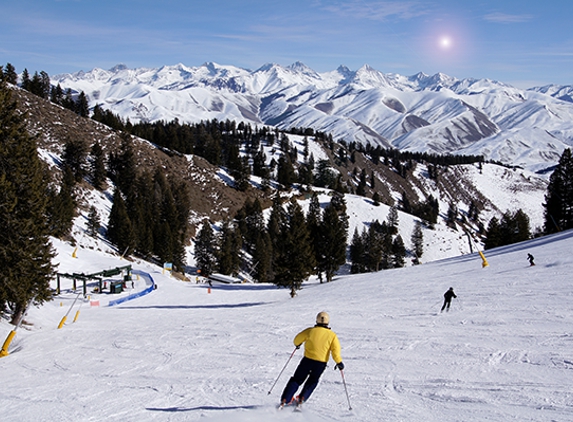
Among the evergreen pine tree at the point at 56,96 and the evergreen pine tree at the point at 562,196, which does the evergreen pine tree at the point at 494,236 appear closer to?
the evergreen pine tree at the point at 562,196

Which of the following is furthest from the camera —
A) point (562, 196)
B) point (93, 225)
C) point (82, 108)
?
point (82, 108)

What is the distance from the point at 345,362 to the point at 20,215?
52.1ft

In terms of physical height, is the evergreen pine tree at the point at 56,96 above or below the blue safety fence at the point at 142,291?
above

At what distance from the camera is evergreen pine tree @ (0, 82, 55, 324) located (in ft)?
58.1

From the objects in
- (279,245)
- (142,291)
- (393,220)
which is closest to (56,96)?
(393,220)

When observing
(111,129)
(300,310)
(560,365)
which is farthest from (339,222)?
(111,129)

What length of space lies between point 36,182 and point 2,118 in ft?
9.81

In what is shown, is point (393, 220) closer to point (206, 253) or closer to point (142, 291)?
point (206, 253)

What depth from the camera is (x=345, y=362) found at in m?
12.0

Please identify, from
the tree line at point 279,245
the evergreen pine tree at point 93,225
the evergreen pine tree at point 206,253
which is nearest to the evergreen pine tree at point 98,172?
the evergreen pine tree at point 93,225

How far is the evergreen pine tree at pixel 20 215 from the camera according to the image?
58.1 ft

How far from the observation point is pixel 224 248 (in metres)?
80.6

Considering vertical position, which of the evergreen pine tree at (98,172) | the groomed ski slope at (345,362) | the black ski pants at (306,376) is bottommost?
the groomed ski slope at (345,362)

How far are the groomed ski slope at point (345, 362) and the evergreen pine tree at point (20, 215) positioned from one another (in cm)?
214
